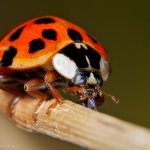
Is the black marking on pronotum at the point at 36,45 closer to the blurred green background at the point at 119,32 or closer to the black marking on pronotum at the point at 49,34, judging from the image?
the black marking on pronotum at the point at 49,34

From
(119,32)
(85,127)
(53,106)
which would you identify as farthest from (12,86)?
(119,32)

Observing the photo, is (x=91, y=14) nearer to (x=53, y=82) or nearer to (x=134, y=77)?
(x=134, y=77)

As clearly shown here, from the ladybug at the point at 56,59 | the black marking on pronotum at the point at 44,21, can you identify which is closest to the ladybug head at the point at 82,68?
the ladybug at the point at 56,59

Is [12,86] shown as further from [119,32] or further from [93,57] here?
[119,32]

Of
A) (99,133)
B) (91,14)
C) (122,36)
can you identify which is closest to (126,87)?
(122,36)

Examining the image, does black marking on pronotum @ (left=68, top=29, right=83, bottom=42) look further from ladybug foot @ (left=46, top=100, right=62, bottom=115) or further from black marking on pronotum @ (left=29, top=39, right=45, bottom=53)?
ladybug foot @ (left=46, top=100, right=62, bottom=115)

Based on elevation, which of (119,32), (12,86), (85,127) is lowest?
(119,32)
